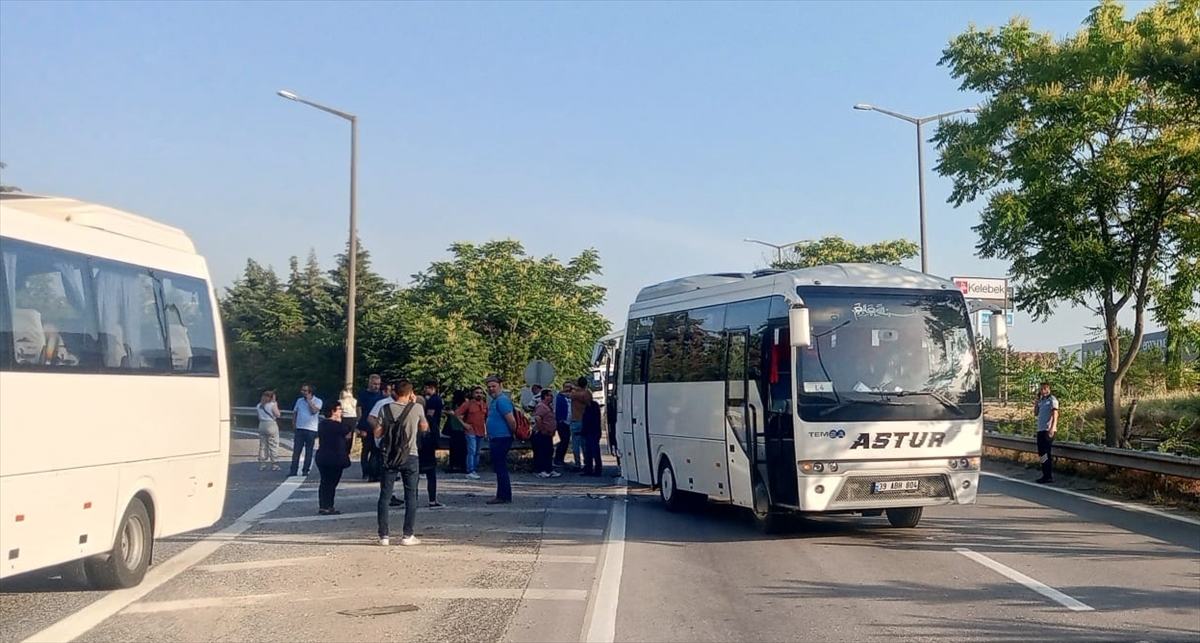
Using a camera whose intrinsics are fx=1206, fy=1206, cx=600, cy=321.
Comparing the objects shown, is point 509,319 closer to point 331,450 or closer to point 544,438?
point 544,438

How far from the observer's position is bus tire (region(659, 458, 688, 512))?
56.2 feet

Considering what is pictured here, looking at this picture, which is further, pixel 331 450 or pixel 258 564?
pixel 331 450

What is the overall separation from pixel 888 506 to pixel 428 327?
3593cm

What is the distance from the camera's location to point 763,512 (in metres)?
14.1

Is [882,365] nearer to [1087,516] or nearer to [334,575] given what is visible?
[1087,516]

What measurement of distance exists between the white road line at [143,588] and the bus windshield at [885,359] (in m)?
6.74

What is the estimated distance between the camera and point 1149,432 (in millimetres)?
25125

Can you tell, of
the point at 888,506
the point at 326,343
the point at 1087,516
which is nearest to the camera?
the point at 888,506

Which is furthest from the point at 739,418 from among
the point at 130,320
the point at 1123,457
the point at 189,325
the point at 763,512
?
the point at 1123,457

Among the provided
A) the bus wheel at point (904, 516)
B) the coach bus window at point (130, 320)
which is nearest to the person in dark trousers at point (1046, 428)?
the bus wheel at point (904, 516)

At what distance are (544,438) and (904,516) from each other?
383 inches

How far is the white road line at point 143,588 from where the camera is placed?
8797 mm

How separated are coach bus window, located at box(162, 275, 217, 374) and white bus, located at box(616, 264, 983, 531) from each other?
19.9 ft

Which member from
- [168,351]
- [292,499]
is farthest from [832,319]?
[292,499]
